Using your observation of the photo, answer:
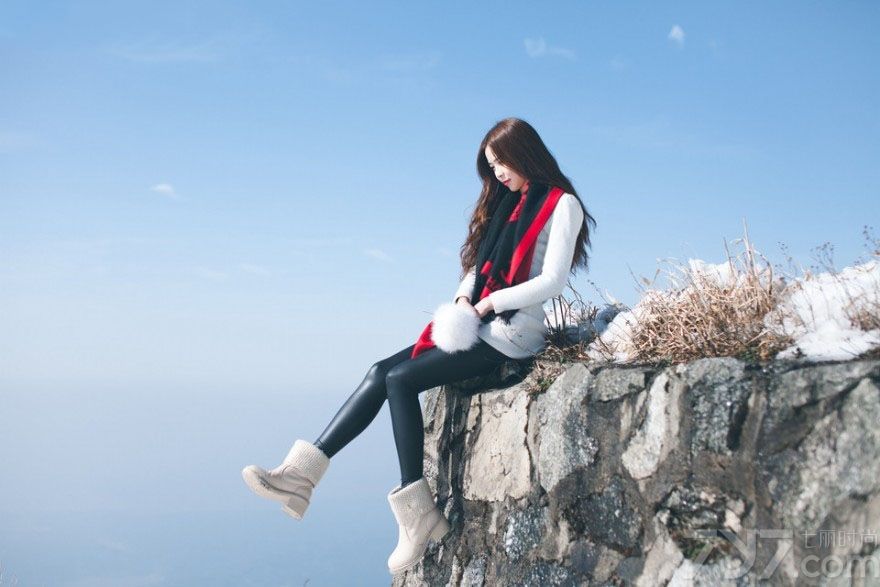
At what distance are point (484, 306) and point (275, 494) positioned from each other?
149cm

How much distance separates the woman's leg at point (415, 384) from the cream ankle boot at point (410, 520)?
0.22ft

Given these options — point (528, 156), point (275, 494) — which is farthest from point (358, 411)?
point (528, 156)

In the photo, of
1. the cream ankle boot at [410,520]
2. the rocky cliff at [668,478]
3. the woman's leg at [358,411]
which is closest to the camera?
the rocky cliff at [668,478]

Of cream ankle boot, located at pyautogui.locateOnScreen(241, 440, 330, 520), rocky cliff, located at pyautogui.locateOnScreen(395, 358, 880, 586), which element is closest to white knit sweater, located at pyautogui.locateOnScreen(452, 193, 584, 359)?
rocky cliff, located at pyautogui.locateOnScreen(395, 358, 880, 586)

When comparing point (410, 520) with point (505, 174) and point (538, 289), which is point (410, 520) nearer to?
point (538, 289)

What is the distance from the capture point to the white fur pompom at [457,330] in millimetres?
3805

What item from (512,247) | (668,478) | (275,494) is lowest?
(668,478)

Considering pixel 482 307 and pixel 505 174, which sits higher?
pixel 505 174

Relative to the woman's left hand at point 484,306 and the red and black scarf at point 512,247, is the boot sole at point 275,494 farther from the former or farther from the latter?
the woman's left hand at point 484,306

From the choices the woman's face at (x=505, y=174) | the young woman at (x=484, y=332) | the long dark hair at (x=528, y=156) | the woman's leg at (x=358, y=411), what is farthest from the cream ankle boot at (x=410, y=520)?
the woman's face at (x=505, y=174)

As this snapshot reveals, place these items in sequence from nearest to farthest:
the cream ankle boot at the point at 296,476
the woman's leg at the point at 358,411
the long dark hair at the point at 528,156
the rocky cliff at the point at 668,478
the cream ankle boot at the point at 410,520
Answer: the rocky cliff at the point at 668,478 < the cream ankle boot at the point at 410,520 < the cream ankle boot at the point at 296,476 < the woman's leg at the point at 358,411 < the long dark hair at the point at 528,156

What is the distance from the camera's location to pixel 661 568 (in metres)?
2.95

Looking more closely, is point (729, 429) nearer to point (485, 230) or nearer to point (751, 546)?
point (751, 546)

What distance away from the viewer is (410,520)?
377 centimetres
